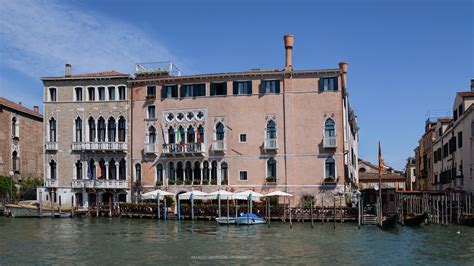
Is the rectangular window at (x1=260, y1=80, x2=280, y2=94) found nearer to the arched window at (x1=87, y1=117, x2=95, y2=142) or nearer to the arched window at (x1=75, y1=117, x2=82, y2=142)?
the arched window at (x1=87, y1=117, x2=95, y2=142)

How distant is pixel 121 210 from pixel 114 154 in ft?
13.4

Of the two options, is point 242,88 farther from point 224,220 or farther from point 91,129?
point 91,129

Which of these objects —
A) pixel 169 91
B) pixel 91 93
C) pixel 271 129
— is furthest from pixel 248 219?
pixel 91 93

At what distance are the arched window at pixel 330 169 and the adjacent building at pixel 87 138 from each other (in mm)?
13464

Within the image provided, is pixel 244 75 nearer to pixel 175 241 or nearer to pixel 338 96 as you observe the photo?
pixel 338 96

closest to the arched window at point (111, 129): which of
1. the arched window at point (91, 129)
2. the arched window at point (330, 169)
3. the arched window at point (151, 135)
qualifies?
the arched window at point (91, 129)

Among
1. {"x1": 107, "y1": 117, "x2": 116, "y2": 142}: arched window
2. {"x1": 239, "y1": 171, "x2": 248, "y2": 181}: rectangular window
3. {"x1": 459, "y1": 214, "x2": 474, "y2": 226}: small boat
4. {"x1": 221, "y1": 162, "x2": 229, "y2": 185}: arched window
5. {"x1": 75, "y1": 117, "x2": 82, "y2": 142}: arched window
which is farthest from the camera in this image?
{"x1": 75, "y1": 117, "x2": 82, "y2": 142}: arched window

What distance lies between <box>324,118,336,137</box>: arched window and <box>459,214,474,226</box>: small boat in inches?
347

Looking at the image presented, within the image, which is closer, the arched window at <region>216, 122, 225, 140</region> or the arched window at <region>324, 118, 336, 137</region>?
the arched window at <region>324, 118, 336, 137</region>

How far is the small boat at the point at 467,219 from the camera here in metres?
33.5

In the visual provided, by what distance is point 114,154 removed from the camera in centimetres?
4228

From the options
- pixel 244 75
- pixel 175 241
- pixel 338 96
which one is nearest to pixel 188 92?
pixel 244 75

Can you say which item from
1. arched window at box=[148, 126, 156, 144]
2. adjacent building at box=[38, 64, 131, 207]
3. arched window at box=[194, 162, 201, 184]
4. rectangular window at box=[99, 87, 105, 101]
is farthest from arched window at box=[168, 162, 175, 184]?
rectangular window at box=[99, 87, 105, 101]

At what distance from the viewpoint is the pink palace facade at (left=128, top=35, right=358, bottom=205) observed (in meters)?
38.5
